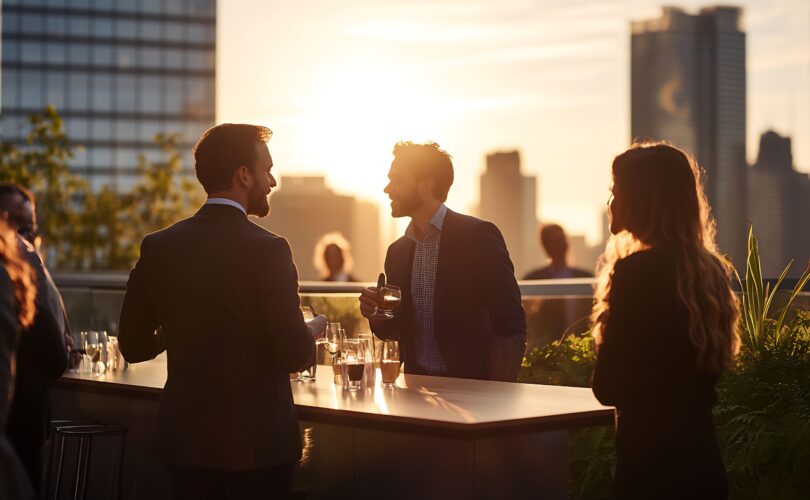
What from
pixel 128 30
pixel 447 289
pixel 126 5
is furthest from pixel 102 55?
pixel 447 289

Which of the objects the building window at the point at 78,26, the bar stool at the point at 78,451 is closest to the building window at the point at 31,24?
the building window at the point at 78,26

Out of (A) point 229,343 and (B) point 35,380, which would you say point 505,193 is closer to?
(B) point 35,380

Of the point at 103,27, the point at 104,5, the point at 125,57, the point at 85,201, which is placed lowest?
the point at 85,201

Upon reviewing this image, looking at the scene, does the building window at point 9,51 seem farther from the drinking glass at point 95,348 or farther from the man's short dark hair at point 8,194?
the drinking glass at point 95,348

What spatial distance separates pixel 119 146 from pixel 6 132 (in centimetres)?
897

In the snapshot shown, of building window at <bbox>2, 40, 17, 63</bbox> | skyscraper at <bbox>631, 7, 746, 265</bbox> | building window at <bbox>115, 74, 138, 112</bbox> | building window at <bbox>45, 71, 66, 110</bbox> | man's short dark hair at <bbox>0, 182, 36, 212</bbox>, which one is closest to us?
man's short dark hair at <bbox>0, 182, 36, 212</bbox>

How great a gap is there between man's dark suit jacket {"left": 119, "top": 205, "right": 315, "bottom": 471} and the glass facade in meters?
97.7

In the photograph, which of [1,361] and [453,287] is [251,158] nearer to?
[1,361]

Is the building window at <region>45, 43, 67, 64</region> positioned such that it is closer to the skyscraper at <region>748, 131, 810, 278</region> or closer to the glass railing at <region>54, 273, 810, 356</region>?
the skyscraper at <region>748, 131, 810, 278</region>

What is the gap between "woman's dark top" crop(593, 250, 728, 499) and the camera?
3514mm

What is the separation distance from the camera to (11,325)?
9.94 ft

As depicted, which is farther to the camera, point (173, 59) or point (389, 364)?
point (173, 59)

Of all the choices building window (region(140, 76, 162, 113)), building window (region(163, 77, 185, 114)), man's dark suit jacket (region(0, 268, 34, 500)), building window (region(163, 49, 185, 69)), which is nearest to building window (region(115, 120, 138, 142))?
building window (region(140, 76, 162, 113))

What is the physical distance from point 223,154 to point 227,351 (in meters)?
0.62
